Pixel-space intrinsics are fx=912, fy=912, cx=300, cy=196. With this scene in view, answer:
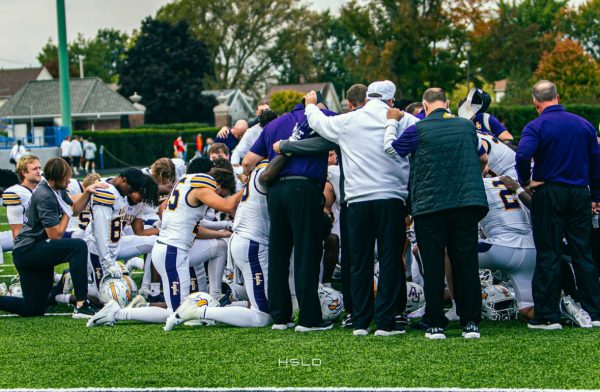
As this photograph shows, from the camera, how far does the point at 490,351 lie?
6.50m

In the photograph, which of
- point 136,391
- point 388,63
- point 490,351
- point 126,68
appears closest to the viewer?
point 136,391

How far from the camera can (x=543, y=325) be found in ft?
24.4

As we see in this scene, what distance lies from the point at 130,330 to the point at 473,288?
2.95 meters

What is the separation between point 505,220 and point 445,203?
115 cm

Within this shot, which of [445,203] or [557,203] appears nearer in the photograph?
[445,203]

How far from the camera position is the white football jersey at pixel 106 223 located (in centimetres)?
913

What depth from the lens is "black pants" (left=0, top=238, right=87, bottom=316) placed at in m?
8.60

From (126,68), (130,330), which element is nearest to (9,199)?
(130,330)

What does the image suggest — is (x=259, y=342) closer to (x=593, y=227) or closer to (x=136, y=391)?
(x=136, y=391)

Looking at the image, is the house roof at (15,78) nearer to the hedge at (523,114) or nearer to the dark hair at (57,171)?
the hedge at (523,114)

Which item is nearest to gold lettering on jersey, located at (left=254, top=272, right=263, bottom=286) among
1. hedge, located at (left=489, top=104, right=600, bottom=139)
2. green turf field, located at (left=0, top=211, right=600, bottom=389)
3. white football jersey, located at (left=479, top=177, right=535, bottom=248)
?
green turf field, located at (left=0, top=211, right=600, bottom=389)

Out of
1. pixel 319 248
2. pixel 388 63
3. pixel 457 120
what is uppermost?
pixel 388 63

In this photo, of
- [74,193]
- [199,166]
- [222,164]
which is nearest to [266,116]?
[222,164]

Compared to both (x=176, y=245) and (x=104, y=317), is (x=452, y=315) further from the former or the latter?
(x=104, y=317)
